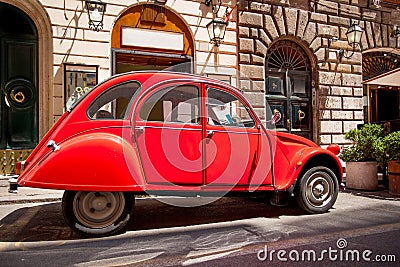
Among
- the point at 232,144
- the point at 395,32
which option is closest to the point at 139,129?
the point at 232,144

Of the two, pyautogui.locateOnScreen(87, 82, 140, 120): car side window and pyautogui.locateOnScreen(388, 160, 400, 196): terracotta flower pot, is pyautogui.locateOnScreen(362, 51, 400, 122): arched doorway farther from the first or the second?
pyautogui.locateOnScreen(87, 82, 140, 120): car side window

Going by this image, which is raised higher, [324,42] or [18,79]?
[324,42]

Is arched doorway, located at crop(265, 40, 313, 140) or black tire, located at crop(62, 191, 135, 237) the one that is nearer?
black tire, located at crop(62, 191, 135, 237)

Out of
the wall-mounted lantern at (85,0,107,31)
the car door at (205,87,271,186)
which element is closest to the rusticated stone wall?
the wall-mounted lantern at (85,0,107,31)

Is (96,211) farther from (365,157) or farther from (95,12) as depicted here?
(95,12)

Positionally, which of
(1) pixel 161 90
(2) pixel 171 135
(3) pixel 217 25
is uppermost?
(3) pixel 217 25

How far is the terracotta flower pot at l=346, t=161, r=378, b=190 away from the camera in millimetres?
7172

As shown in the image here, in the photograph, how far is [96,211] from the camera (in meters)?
3.91

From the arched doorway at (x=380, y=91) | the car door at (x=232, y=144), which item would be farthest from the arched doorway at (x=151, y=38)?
the arched doorway at (x=380, y=91)

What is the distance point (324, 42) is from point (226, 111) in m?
9.29

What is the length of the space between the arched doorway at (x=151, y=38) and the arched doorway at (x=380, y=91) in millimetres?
7758

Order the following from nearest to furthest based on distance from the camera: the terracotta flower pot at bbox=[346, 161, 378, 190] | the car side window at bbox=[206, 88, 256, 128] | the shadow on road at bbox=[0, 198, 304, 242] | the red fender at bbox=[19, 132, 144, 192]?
the red fender at bbox=[19, 132, 144, 192], the shadow on road at bbox=[0, 198, 304, 242], the car side window at bbox=[206, 88, 256, 128], the terracotta flower pot at bbox=[346, 161, 378, 190]

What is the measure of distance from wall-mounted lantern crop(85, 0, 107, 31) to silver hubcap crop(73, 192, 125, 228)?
6.32 meters

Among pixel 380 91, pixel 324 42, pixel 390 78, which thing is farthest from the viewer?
pixel 380 91
